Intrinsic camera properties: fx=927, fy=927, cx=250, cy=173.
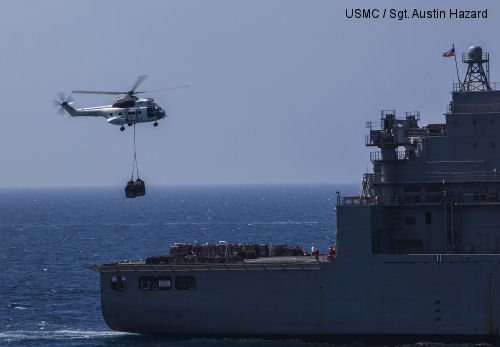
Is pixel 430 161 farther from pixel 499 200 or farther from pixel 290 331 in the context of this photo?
pixel 290 331

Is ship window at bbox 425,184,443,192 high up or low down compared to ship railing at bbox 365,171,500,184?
down

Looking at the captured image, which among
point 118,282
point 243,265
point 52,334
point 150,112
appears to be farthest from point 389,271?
point 150,112

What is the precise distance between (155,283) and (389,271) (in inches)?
448

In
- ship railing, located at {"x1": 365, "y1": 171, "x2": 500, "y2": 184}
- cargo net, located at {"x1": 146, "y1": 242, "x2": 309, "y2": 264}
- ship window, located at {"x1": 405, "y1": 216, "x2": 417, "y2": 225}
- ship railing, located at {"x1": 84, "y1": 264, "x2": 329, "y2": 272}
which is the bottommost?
ship railing, located at {"x1": 84, "y1": 264, "x2": 329, "y2": 272}

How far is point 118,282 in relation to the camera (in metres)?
45.7

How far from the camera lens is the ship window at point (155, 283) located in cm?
4509

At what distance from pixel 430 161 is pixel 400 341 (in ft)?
28.8

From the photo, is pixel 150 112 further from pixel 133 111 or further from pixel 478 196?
pixel 478 196

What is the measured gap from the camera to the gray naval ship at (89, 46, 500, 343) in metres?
42.3

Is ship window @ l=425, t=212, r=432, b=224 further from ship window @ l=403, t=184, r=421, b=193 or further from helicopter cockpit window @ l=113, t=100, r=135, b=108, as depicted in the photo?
helicopter cockpit window @ l=113, t=100, r=135, b=108

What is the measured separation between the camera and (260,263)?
146 feet

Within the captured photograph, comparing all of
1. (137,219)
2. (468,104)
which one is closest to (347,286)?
(468,104)

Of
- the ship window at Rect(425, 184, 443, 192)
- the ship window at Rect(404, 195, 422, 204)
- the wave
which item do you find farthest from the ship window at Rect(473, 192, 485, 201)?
the wave

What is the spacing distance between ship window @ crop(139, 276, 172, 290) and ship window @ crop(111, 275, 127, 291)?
82 cm
